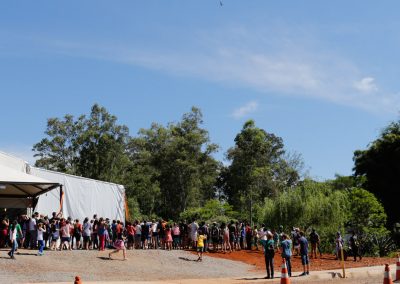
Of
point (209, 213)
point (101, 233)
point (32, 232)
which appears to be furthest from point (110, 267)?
point (209, 213)

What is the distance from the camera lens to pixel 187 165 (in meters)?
61.9

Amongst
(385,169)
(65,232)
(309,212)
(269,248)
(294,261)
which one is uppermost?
(385,169)

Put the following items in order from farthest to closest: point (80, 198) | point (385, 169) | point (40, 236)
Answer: point (385, 169)
point (80, 198)
point (40, 236)

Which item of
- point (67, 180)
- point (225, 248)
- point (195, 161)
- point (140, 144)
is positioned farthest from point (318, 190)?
point (140, 144)

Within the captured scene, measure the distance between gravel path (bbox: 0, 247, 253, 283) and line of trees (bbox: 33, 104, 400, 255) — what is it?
22.2 meters

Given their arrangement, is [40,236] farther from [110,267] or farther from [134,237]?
[134,237]

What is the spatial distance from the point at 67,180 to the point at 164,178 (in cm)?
3883

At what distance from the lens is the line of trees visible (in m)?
49.8

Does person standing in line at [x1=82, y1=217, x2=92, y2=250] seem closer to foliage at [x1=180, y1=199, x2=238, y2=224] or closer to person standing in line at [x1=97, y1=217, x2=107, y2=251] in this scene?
person standing in line at [x1=97, y1=217, x2=107, y2=251]

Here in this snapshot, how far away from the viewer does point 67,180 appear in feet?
86.8

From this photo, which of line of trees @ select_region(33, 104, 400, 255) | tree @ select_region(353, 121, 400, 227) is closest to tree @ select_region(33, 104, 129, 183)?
line of trees @ select_region(33, 104, 400, 255)

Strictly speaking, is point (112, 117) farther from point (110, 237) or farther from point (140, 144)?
point (110, 237)

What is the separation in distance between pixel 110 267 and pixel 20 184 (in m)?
5.15

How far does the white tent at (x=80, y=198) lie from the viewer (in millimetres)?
25828
